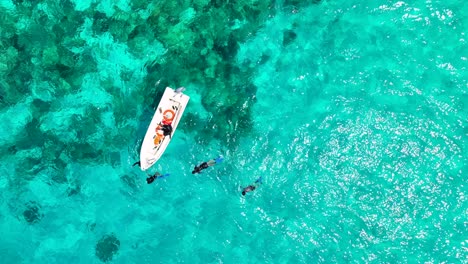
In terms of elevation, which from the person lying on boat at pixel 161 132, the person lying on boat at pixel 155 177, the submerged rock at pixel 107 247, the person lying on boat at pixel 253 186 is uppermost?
the person lying on boat at pixel 161 132

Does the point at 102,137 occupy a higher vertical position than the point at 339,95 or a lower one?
lower

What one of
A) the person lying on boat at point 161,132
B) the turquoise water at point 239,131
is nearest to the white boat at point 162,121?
the person lying on boat at point 161,132

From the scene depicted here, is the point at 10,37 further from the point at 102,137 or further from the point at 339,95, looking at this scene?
the point at 339,95

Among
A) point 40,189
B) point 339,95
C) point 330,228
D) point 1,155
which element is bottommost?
point 330,228

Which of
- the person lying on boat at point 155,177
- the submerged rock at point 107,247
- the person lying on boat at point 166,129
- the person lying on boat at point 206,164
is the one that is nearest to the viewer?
the person lying on boat at point 166,129

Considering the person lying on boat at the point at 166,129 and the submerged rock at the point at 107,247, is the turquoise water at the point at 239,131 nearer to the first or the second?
the submerged rock at the point at 107,247

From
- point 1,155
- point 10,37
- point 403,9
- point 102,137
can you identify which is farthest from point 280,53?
point 1,155

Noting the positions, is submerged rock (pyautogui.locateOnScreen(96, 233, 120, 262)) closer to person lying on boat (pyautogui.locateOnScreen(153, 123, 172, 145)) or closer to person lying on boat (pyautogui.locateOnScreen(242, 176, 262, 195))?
person lying on boat (pyautogui.locateOnScreen(153, 123, 172, 145))
